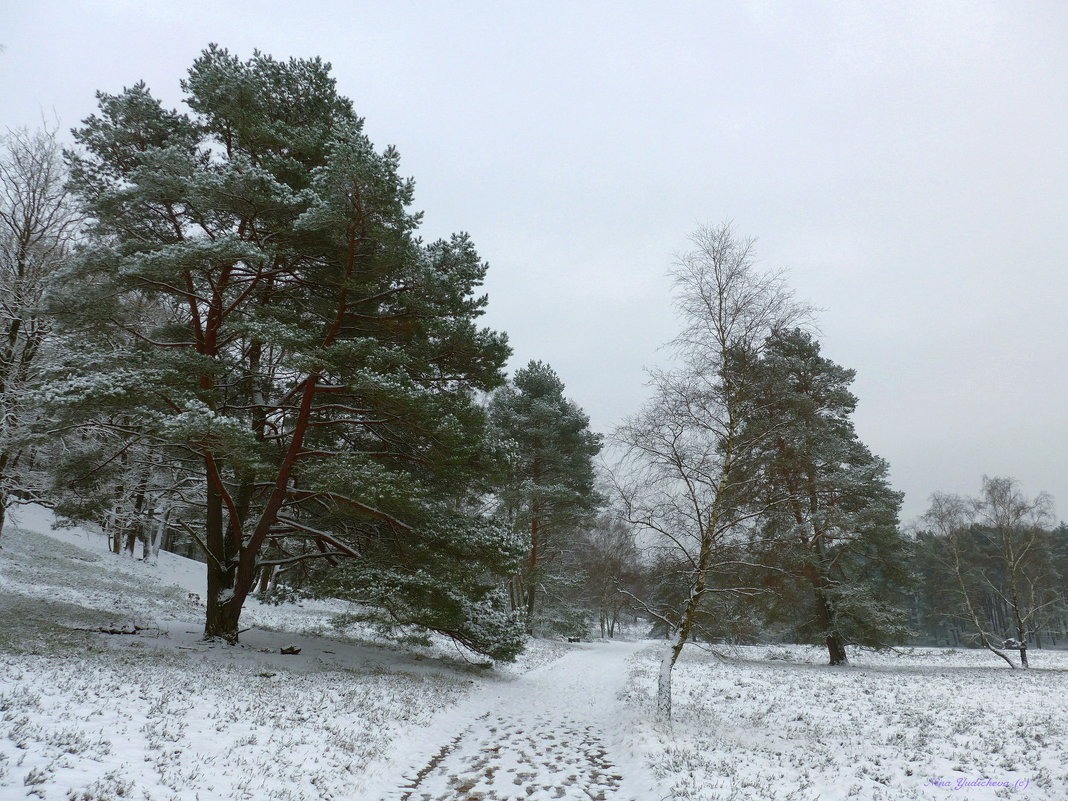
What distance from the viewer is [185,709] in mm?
6316

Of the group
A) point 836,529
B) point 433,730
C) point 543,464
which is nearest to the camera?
point 433,730

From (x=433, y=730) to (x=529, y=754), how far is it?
5.87 feet

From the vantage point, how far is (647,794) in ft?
19.5

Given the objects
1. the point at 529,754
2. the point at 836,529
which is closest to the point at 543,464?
the point at 836,529

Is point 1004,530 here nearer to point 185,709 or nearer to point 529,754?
point 529,754

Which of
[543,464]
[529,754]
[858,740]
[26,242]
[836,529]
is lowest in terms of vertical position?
[529,754]

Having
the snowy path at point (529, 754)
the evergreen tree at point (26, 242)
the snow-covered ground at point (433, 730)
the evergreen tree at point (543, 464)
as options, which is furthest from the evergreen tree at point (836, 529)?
the evergreen tree at point (26, 242)

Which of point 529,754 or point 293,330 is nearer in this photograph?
point 529,754

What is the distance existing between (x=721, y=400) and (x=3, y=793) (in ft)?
33.6

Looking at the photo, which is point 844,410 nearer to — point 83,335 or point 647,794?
point 647,794

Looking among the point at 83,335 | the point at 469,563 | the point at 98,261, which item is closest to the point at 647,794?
the point at 469,563

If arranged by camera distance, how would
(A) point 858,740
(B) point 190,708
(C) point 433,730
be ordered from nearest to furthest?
(B) point 190,708 < (A) point 858,740 < (C) point 433,730

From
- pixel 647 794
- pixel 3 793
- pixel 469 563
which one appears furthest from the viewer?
pixel 469 563

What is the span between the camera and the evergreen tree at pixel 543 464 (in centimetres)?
2688
